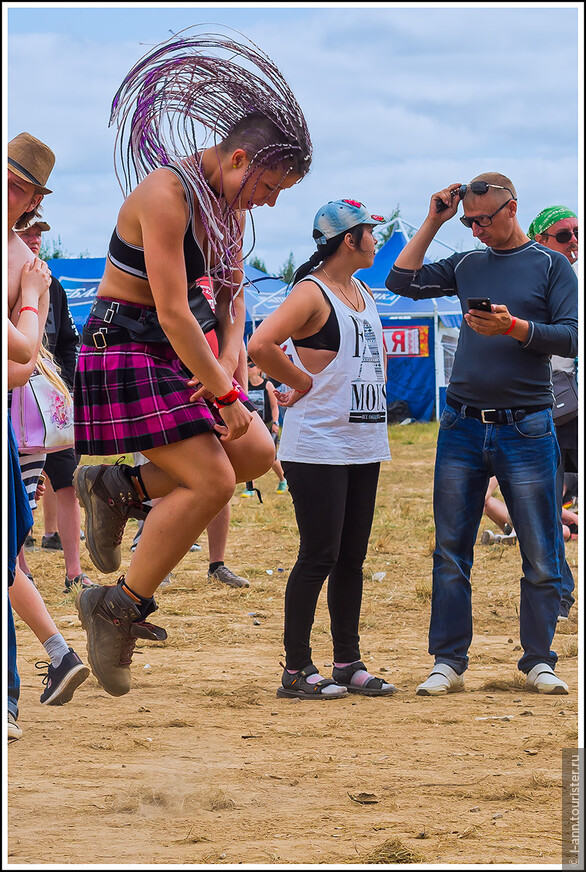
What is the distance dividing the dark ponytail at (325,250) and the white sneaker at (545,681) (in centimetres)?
224

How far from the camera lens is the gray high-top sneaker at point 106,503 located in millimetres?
3770

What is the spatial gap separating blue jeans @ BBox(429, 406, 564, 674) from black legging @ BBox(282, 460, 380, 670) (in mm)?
398

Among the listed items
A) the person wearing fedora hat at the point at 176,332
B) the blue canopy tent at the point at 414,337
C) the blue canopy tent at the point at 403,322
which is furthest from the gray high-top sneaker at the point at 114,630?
the blue canopy tent at the point at 414,337

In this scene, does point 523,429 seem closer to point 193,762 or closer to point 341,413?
point 341,413

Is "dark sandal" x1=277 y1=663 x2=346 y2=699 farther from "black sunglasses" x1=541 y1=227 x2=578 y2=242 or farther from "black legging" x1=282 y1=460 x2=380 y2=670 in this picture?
"black sunglasses" x1=541 y1=227 x2=578 y2=242

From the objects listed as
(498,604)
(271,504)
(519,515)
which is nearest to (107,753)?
(519,515)

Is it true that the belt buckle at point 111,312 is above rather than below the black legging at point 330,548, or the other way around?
above

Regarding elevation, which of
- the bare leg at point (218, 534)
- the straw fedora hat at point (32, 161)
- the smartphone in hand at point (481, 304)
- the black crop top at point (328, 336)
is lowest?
the bare leg at point (218, 534)

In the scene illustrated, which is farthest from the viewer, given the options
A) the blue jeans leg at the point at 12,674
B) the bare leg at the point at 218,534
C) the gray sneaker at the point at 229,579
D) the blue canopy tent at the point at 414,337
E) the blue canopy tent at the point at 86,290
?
the blue canopy tent at the point at 414,337

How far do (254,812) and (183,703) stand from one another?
1566mm

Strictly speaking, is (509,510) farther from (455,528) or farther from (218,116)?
(218,116)

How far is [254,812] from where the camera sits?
138 inches

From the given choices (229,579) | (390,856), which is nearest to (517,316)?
(390,856)

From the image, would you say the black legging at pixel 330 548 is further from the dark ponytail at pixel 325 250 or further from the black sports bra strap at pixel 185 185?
the black sports bra strap at pixel 185 185
